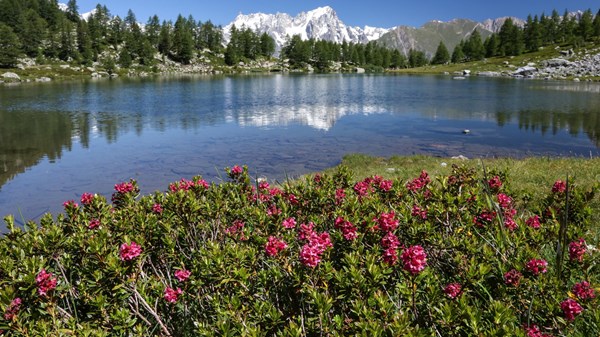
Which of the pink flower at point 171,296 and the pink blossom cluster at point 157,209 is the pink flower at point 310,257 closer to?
the pink flower at point 171,296

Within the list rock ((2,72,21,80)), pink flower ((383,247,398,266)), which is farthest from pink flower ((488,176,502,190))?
rock ((2,72,21,80))

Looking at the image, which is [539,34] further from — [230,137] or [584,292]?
[584,292]

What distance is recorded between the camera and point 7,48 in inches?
5118

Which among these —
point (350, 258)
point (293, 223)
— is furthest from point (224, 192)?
point (350, 258)

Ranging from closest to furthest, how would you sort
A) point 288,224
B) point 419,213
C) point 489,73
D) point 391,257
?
1. point 391,257
2. point 288,224
3. point 419,213
4. point 489,73

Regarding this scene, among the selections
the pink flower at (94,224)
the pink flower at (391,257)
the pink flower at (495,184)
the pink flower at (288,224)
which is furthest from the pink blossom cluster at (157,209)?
the pink flower at (495,184)

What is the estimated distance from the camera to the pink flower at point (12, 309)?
3.55 meters

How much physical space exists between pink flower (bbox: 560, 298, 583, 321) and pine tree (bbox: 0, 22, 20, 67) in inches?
6663

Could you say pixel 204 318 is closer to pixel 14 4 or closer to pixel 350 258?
pixel 350 258

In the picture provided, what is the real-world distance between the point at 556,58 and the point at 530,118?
125m

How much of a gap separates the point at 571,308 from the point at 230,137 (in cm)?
Result: 3040

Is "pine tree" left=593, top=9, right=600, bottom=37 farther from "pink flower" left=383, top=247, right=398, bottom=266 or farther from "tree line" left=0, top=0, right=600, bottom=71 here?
"pink flower" left=383, top=247, right=398, bottom=266

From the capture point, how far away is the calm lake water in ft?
70.3

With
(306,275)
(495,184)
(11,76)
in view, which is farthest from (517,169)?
(11,76)
